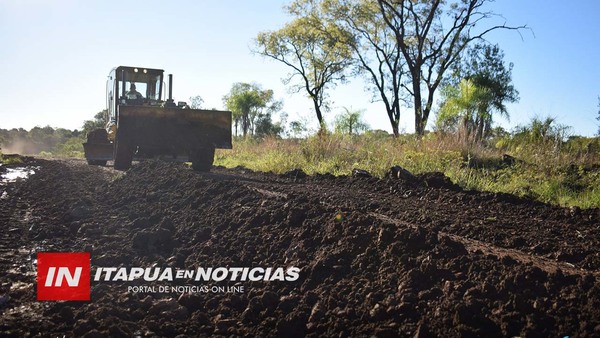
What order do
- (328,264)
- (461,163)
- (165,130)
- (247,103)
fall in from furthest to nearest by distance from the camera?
1. (247,103)
2. (165,130)
3. (461,163)
4. (328,264)

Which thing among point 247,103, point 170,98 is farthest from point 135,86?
point 247,103

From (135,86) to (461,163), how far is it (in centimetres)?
939

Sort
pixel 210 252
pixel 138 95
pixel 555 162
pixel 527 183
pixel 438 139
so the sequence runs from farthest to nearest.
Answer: pixel 138 95
pixel 438 139
pixel 555 162
pixel 527 183
pixel 210 252

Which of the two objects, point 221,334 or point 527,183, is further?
point 527,183

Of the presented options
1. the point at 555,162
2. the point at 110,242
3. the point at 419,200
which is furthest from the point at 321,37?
the point at 110,242

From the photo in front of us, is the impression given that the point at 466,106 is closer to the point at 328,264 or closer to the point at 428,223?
the point at 428,223

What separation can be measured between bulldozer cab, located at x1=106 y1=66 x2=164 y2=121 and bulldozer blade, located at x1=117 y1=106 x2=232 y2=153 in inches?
91.1

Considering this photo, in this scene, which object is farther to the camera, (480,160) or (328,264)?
(480,160)

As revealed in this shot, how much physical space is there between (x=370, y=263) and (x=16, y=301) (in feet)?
8.59

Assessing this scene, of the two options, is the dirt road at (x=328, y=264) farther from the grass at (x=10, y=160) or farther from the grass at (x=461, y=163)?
the grass at (x=10, y=160)

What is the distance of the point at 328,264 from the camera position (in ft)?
14.5

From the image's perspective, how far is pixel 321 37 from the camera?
3281 cm

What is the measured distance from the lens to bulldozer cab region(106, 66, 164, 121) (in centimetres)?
1570

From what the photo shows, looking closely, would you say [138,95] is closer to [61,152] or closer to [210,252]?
[210,252]
